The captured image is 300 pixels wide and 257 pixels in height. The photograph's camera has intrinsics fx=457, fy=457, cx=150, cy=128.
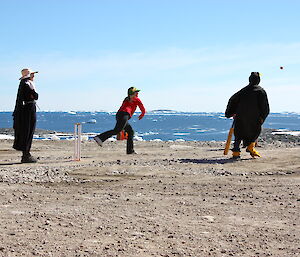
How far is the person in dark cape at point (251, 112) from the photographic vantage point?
10.6m

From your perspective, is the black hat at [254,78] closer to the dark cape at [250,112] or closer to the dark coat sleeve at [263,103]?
the dark cape at [250,112]

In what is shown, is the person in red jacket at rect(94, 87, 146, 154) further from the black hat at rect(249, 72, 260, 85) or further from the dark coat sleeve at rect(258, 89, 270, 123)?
the dark coat sleeve at rect(258, 89, 270, 123)

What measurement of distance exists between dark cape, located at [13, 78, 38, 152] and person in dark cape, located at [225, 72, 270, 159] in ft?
15.1

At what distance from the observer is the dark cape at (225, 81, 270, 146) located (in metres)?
10.6

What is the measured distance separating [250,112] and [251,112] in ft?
0.08

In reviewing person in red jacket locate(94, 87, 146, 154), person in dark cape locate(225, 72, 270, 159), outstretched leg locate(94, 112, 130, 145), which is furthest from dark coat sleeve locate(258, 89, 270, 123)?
outstretched leg locate(94, 112, 130, 145)

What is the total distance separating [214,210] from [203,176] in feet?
8.65

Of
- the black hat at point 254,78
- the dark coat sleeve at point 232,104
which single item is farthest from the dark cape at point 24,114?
the black hat at point 254,78

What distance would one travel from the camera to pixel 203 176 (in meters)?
8.09

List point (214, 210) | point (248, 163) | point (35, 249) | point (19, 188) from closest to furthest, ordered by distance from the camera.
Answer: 1. point (35, 249)
2. point (214, 210)
3. point (19, 188)
4. point (248, 163)

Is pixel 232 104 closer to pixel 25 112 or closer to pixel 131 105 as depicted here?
pixel 131 105

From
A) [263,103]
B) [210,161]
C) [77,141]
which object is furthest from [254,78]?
[77,141]

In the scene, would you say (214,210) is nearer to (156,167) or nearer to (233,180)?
(233,180)

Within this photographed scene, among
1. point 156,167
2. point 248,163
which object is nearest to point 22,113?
point 156,167
